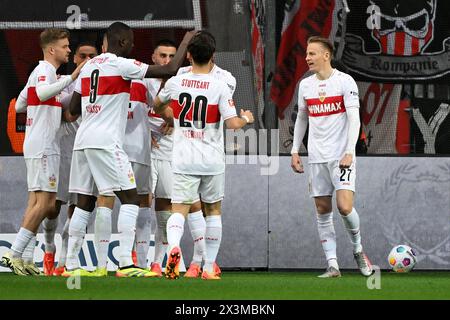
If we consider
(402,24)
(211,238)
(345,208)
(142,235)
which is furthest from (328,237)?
(402,24)

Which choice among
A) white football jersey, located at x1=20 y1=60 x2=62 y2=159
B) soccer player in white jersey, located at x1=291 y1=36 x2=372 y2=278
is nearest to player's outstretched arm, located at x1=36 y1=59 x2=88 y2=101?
white football jersey, located at x1=20 y1=60 x2=62 y2=159

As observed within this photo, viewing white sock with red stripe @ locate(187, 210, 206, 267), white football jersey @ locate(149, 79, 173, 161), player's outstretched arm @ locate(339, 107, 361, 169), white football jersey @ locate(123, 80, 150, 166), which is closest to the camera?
white sock with red stripe @ locate(187, 210, 206, 267)

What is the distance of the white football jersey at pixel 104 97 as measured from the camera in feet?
34.0

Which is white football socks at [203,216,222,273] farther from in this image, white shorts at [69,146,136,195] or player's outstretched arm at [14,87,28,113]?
player's outstretched arm at [14,87,28,113]

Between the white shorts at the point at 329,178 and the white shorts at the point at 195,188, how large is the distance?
56.0 inches

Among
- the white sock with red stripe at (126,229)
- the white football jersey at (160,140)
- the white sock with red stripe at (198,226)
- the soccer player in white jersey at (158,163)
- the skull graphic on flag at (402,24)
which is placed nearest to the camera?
the white sock with red stripe at (126,229)

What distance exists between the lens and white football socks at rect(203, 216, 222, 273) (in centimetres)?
1035

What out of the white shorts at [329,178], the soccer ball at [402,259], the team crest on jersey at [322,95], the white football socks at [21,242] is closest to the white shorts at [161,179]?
the white football socks at [21,242]

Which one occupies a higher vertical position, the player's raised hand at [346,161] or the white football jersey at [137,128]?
the white football jersey at [137,128]

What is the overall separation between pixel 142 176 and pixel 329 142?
179cm

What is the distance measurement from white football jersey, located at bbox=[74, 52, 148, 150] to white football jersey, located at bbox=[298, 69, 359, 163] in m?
1.87

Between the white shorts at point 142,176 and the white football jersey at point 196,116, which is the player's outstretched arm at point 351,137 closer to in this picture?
the white football jersey at point 196,116
